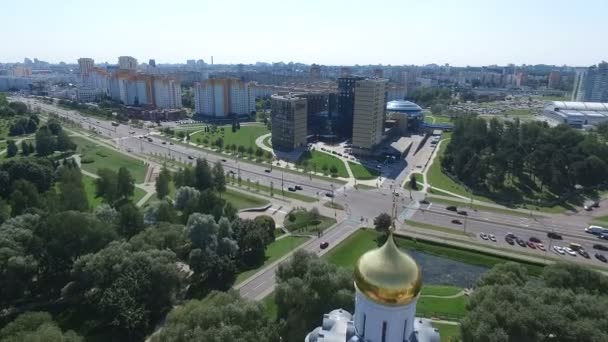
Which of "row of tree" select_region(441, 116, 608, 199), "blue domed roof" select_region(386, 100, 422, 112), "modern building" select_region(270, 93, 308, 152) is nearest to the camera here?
"row of tree" select_region(441, 116, 608, 199)

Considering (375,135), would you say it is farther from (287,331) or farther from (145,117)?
(145,117)

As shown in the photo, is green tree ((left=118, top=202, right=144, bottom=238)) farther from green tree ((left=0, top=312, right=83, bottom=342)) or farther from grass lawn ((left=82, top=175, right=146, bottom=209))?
grass lawn ((left=82, top=175, right=146, bottom=209))

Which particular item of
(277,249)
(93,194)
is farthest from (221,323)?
(93,194)

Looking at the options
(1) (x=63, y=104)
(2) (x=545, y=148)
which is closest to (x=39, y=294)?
(2) (x=545, y=148)

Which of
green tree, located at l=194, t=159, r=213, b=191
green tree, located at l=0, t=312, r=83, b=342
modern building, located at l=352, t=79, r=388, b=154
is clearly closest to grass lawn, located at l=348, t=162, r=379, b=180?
modern building, located at l=352, t=79, r=388, b=154

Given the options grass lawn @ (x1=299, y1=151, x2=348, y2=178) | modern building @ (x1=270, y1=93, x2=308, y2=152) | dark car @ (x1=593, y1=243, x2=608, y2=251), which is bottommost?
dark car @ (x1=593, y1=243, x2=608, y2=251)

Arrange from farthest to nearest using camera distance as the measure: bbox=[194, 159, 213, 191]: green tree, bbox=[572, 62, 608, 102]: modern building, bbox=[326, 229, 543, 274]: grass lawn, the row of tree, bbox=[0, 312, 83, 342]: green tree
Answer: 1. bbox=[572, 62, 608, 102]: modern building
2. the row of tree
3. bbox=[194, 159, 213, 191]: green tree
4. bbox=[326, 229, 543, 274]: grass lawn
5. bbox=[0, 312, 83, 342]: green tree
